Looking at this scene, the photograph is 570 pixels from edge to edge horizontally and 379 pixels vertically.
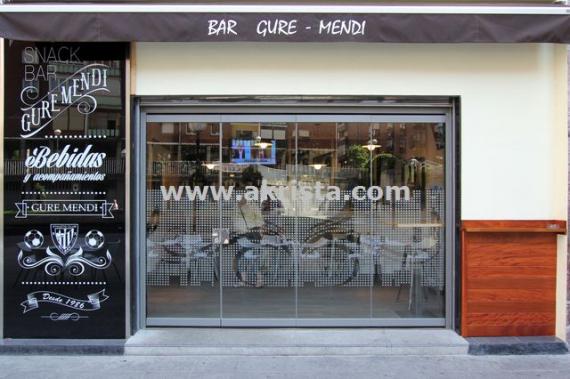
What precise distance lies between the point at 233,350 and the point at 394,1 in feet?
14.5

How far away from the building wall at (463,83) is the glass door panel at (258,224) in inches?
30.3

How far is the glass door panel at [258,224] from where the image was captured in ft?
22.4

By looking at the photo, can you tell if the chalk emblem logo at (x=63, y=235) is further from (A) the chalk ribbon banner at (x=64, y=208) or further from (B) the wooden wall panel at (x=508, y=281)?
(B) the wooden wall panel at (x=508, y=281)

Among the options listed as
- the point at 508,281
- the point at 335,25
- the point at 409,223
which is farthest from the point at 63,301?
the point at 508,281

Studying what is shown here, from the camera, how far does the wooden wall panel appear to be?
630 cm

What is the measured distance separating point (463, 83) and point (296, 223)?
8.68 ft

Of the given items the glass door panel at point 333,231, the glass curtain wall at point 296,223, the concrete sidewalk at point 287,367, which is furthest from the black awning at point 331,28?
the concrete sidewalk at point 287,367

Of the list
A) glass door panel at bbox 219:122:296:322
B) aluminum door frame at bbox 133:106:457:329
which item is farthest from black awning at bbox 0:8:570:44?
glass door panel at bbox 219:122:296:322

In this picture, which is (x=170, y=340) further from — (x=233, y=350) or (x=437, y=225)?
(x=437, y=225)

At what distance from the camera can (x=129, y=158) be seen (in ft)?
20.6

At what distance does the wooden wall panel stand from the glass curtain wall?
0.54 metres

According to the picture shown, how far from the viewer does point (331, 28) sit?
5.82 metres

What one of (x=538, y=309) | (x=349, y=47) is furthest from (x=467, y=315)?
(x=349, y=47)

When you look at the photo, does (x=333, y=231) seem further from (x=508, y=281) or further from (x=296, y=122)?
(x=508, y=281)
